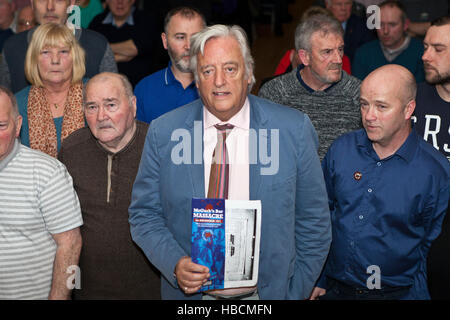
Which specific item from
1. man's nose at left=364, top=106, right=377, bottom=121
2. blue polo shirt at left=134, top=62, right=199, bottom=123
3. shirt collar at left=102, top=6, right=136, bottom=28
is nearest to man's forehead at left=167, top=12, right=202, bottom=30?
blue polo shirt at left=134, top=62, right=199, bottom=123

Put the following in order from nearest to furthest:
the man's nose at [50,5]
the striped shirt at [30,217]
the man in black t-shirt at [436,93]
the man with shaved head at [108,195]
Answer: the striped shirt at [30,217]
the man with shaved head at [108,195]
the man in black t-shirt at [436,93]
the man's nose at [50,5]

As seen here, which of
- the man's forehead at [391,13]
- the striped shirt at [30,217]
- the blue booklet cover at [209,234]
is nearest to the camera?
the blue booklet cover at [209,234]

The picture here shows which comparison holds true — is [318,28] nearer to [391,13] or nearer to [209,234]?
[391,13]

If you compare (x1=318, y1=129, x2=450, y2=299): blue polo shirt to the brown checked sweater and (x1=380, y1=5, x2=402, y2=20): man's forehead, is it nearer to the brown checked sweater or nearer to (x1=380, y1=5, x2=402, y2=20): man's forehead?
the brown checked sweater

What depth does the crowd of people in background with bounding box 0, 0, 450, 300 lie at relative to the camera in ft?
7.29

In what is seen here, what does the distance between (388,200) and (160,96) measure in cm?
172

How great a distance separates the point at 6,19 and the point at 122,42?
127 centimetres

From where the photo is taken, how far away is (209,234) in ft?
6.89

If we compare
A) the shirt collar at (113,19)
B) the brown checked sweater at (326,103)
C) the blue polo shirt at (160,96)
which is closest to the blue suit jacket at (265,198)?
the brown checked sweater at (326,103)

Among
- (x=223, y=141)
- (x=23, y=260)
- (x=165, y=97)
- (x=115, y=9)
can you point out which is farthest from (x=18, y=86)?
(x=223, y=141)

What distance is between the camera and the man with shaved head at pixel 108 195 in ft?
8.63

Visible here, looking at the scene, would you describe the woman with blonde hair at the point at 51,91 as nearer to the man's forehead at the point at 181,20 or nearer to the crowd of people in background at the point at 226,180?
the crowd of people in background at the point at 226,180

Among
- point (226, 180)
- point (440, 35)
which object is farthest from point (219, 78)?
point (440, 35)

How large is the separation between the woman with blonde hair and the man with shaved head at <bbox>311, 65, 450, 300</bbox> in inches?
65.5
